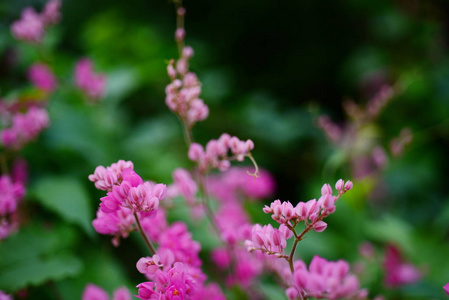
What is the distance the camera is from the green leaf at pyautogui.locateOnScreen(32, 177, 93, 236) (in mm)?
706

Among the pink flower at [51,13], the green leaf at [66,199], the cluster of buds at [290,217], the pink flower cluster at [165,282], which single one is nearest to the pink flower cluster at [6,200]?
the green leaf at [66,199]

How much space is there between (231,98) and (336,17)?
44.5 inches

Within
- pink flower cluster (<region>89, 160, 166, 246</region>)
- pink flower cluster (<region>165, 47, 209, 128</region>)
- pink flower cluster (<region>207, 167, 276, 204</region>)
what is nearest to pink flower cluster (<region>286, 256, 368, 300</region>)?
pink flower cluster (<region>89, 160, 166, 246</region>)

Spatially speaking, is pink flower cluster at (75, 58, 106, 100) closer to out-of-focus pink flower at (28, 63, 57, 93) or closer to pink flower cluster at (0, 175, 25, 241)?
out-of-focus pink flower at (28, 63, 57, 93)

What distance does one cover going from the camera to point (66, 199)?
747 mm

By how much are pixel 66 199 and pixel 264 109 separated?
149 centimetres

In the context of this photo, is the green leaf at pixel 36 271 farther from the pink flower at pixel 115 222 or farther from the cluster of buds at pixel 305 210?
the cluster of buds at pixel 305 210

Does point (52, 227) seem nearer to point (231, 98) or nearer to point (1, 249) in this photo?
point (1, 249)

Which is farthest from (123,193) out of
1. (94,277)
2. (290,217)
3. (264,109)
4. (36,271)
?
(264,109)

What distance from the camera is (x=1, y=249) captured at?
659 millimetres

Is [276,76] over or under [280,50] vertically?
under

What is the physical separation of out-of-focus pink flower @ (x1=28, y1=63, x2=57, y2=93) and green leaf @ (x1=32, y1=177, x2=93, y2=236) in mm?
334

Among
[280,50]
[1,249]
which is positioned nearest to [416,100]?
[280,50]

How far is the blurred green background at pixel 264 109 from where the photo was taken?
0.90 m
